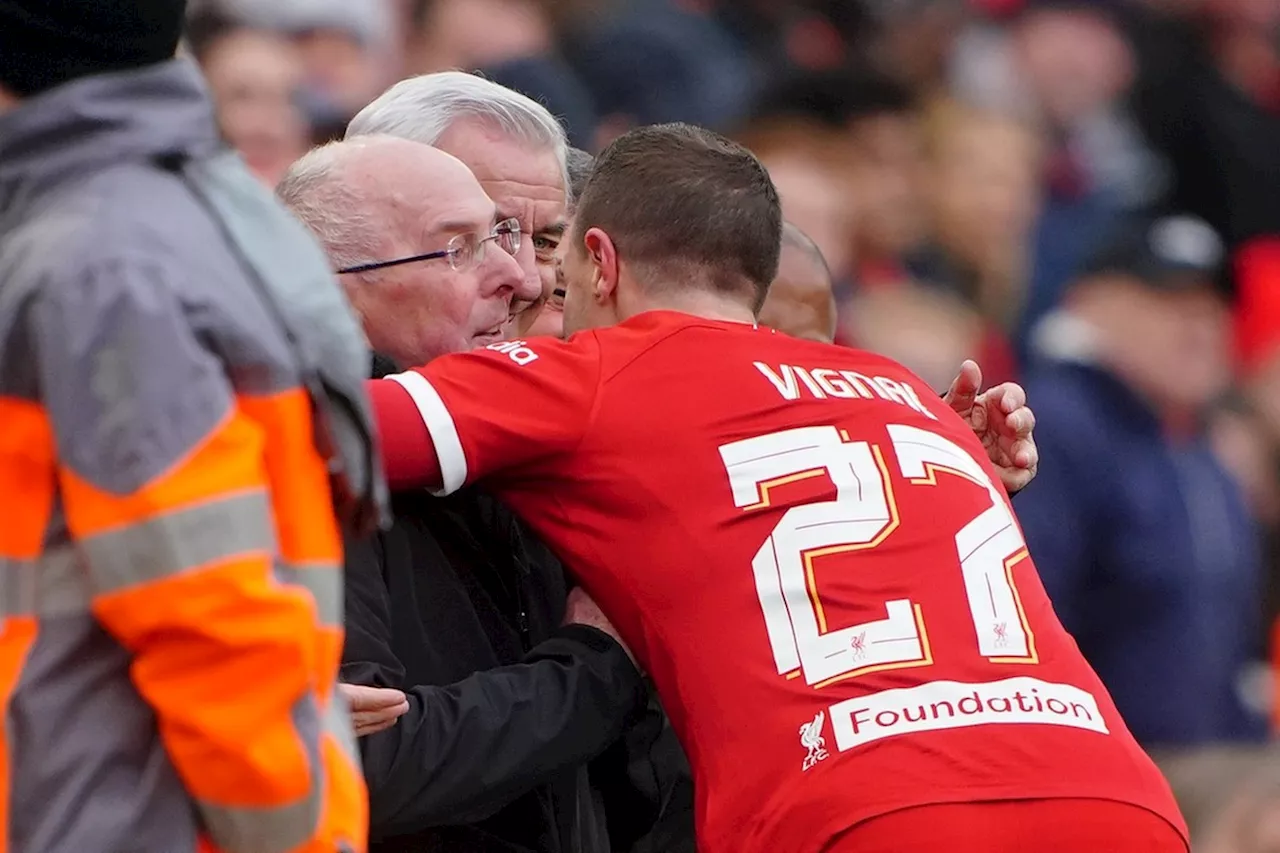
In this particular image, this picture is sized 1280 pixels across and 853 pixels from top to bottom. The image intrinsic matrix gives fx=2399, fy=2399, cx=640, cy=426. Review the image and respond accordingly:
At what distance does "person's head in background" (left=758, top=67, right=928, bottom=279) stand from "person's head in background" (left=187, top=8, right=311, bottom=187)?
6.41 ft

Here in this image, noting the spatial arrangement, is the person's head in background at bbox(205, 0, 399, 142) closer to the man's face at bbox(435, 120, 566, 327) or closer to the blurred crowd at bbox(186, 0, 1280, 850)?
the blurred crowd at bbox(186, 0, 1280, 850)

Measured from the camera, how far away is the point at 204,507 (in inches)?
94.8

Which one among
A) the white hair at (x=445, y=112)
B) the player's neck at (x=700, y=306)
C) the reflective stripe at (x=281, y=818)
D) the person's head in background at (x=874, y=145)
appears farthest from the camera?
the person's head in background at (x=874, y=145)

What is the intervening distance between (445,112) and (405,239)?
0.57 metres

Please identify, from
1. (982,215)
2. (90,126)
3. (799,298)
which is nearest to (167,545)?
(90,126)

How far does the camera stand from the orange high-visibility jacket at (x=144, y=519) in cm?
239

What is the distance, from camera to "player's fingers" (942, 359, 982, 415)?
158 inches

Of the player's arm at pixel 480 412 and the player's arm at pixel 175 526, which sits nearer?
the player's arm at pixel 175 526

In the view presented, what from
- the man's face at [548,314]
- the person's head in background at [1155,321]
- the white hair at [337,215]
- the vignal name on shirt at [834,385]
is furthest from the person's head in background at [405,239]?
the person's head in background at [1155,321]

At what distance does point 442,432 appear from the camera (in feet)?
10.8

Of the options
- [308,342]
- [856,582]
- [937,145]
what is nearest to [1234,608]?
[937,145]

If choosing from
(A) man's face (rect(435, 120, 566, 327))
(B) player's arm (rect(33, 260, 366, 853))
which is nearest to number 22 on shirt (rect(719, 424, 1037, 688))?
(A) man's face (rect(435, 120, 566, 327))

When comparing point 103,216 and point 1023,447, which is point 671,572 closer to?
point 1023,447

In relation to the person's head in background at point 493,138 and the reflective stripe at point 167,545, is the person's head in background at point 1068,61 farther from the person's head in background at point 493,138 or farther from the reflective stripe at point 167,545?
the reflective stripe at point 167,545
